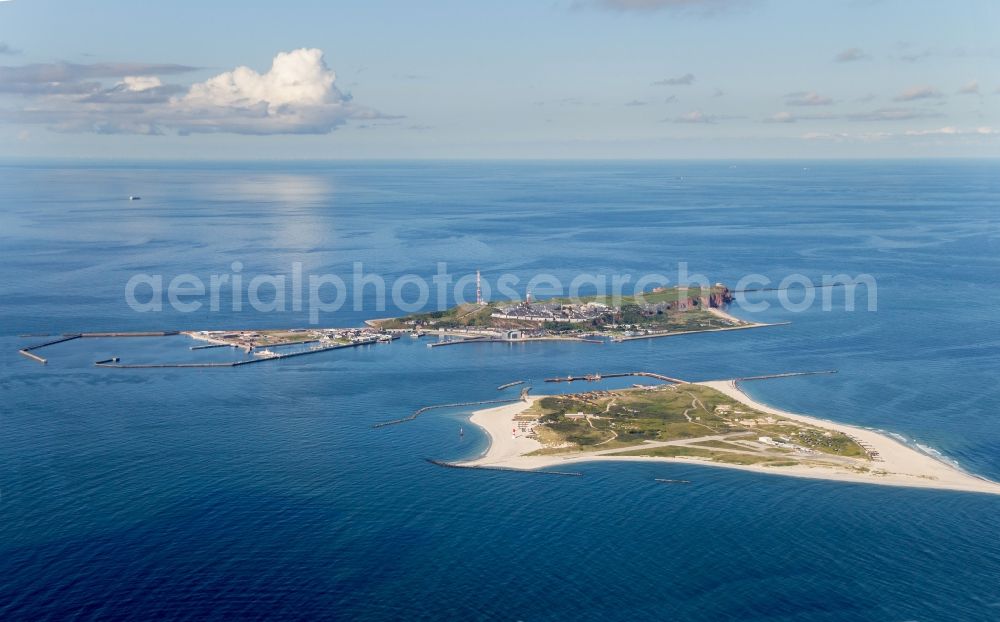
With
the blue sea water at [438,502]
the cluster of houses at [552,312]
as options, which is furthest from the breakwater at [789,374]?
the cluster of houses at [552,312]

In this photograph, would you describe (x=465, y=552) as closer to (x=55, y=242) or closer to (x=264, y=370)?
(x=264, y=370)

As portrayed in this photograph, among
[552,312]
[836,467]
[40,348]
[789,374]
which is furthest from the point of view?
[552,312]

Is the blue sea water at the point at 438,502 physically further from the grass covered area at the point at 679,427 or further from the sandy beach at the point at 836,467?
the grass covered area at the point at 679,427

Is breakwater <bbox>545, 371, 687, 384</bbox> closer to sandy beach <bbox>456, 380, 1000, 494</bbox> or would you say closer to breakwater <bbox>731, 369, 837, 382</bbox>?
breakwater <bbox>731, 369, 837, 382</bbox>

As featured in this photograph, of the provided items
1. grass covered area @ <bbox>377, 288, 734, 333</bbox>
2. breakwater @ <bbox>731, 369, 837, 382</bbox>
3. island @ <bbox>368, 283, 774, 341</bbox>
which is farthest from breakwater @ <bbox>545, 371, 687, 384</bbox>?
grass covered area @ <bbox>377, 288, 734, 333</bbox>

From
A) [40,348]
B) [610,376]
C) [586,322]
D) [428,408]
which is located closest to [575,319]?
[586,322]

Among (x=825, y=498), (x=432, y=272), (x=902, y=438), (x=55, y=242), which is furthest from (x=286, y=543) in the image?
(x=55, y=242)

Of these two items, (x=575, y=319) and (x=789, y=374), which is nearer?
(x=789, y=374)

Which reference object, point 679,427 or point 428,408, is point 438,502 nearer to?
point 428,408

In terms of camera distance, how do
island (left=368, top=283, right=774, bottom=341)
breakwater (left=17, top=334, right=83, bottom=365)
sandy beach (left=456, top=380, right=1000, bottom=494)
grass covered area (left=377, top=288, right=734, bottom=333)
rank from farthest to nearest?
1. grass covered area (left=377, top=288, right=734, bottom=333)
2. island (left=368, top=283, right=774, bottom=341)
3. breakwater (left=17, top=334, right=83, bottom=365)
4. sandy beach (left=456, top=380, right=1000, bottom=494)

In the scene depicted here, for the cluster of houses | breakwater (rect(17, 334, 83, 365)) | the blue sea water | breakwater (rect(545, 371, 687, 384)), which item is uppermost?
the cluster of houses
